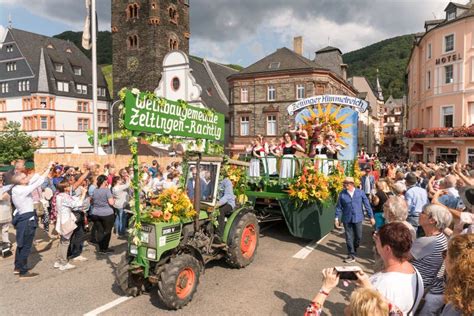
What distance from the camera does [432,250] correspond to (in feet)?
12.0

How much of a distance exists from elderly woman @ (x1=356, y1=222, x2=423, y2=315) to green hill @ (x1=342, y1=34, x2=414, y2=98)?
104 m

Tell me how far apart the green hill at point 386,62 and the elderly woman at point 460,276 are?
343ft

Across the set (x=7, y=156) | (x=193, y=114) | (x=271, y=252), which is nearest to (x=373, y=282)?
(x=193, y=114)

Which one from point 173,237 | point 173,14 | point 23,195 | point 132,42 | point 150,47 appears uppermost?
point 173,14

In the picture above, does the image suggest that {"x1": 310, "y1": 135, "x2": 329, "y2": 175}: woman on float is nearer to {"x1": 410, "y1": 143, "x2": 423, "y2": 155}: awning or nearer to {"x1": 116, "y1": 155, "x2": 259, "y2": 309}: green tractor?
{"x1": 116, "y1": 155, "x2": 259, "y2": 309}: green tractor

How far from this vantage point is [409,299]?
274 cm

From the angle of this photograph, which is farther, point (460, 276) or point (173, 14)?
point (173, 14)

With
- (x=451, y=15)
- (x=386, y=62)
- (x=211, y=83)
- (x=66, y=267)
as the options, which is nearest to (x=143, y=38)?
(x=211, y=83)

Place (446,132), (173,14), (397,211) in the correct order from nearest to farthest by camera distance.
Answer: (397,211), (446,132), (173,14)

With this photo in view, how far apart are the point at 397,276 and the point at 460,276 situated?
1.83ft

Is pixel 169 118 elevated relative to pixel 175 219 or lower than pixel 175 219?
elevated

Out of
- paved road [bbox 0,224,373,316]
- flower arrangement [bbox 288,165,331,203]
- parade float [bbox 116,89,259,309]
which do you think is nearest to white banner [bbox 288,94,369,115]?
flower arrangement [bbox 288,165,331,203]

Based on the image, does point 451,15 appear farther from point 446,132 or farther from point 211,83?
point 211,83

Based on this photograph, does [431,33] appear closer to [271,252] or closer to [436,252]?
[271,252]
